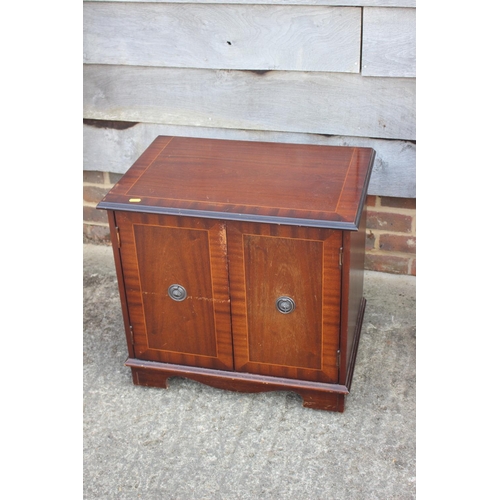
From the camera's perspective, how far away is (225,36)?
2.45 m

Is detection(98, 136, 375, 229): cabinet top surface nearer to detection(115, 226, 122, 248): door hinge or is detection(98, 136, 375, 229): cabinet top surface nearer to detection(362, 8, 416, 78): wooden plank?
detection(115, 226, 122, 248): door hinge

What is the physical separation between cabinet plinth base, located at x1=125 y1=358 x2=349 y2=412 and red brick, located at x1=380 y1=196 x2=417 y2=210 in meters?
0.82

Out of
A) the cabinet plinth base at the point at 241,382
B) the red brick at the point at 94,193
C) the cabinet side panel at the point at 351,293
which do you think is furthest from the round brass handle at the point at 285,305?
the red brick at the point at 94,193

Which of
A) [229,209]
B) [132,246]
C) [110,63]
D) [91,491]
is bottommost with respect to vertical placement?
[91,491]

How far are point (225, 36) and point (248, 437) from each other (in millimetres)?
1341

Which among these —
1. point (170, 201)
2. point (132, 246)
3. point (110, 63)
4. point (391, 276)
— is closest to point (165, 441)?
point (132, 246)

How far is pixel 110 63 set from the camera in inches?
103

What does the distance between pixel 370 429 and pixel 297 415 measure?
23cm

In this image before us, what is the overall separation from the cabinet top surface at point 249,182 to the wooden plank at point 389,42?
31 cm

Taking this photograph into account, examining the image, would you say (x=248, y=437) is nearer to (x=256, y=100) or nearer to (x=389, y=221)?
(x=389, y=221)

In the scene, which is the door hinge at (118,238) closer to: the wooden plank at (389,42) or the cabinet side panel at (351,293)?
the cabinet side panel at (351,293)

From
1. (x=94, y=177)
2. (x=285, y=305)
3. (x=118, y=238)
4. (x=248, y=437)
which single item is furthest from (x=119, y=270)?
(x=94, y=177)

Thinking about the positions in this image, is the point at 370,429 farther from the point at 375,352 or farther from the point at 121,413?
the point at 121,413

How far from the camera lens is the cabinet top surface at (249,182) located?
6.32 ft
